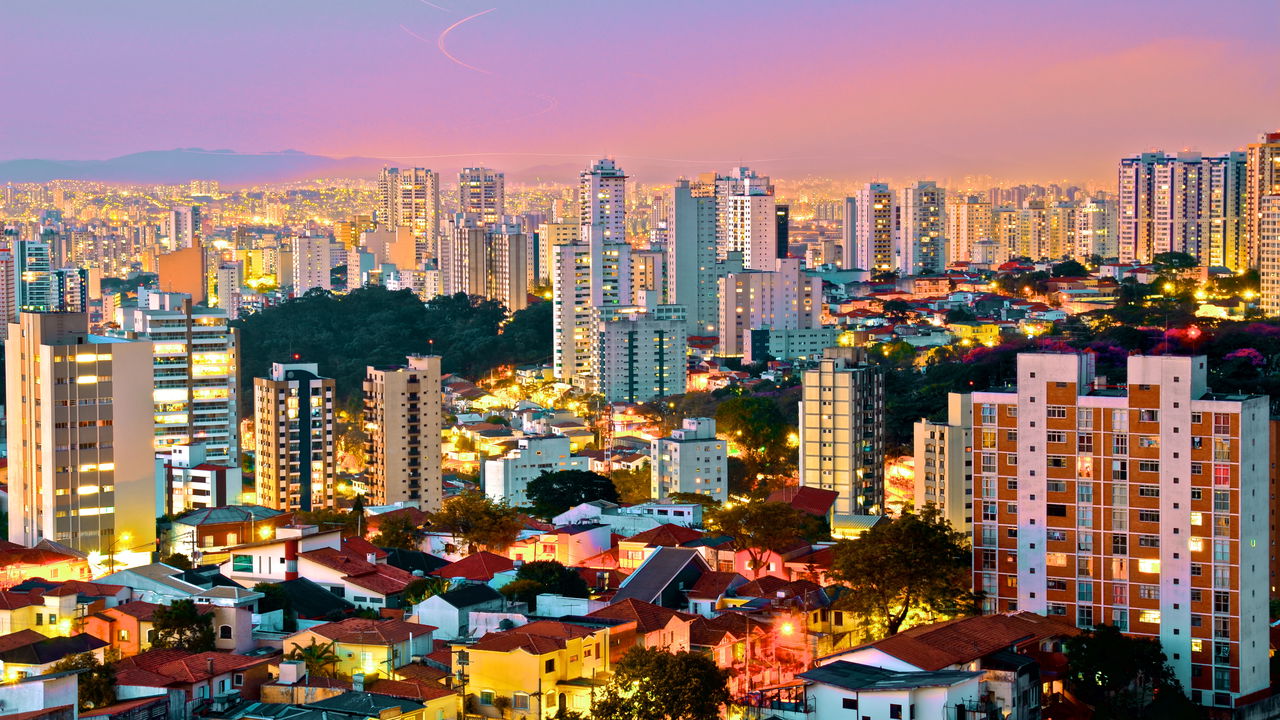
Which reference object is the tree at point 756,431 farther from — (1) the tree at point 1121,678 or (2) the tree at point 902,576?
(1) the tree at point 1121,678

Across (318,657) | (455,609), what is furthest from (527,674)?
(455,609)

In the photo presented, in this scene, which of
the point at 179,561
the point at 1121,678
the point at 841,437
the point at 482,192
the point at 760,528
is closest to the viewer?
the point at 1121,678

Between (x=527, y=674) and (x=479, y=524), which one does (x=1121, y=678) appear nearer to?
(x=527, y=674)

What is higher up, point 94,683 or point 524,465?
point 524,465

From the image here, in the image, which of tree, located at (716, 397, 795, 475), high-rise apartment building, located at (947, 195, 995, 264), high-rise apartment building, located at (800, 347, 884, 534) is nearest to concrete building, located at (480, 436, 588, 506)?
tree, located at (716, 397, 795, 475)

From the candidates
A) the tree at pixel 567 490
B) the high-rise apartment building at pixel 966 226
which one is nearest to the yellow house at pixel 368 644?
the tree at pixel 567 490

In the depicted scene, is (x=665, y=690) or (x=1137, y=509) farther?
(x=1137, y=509)

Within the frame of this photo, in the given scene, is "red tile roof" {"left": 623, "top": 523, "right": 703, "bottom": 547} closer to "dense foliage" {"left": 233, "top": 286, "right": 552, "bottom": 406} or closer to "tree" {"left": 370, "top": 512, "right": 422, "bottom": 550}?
"tree" {"left": 370, "top": 512, "right": 422, "bottom": 550}
